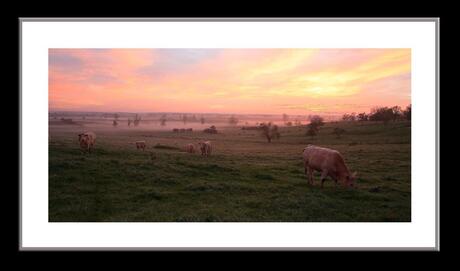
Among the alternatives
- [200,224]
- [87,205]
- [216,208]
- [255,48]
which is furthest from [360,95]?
[87,205]

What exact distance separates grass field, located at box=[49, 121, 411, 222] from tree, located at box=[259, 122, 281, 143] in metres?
0.35

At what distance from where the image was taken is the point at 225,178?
39.8ft

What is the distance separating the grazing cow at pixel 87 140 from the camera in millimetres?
12560

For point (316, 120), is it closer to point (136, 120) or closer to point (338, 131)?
point (338, 131)

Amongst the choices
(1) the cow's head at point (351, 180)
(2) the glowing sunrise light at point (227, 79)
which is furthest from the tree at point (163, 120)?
(1) the cow's head at point (351, 180)

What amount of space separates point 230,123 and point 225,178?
2281mm

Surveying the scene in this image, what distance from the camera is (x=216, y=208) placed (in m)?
9.92

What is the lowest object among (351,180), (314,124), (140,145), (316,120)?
(351,180)

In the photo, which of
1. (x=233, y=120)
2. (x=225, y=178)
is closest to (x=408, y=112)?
(x=233, y=120)

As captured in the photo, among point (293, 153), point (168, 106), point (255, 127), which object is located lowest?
point (293, 153)

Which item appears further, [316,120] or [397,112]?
[316,120]

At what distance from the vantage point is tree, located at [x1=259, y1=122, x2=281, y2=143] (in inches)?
479

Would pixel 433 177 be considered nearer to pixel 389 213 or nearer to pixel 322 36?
pixel 389 213

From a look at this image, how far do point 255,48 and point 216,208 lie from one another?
5.57 meters
